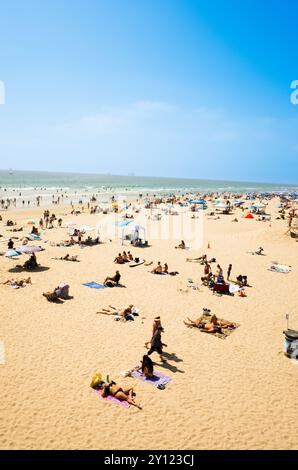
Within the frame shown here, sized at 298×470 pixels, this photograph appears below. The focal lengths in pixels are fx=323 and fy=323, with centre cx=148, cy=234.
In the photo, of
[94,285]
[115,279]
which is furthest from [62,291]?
[115,279]

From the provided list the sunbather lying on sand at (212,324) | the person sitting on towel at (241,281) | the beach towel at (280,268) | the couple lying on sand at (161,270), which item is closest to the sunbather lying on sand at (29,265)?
the couple lying on sand at (161,270)

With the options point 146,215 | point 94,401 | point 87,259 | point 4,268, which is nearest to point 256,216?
point 146,215

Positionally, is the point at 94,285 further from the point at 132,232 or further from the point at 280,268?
the point at 280,268

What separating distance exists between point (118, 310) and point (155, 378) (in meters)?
4.40

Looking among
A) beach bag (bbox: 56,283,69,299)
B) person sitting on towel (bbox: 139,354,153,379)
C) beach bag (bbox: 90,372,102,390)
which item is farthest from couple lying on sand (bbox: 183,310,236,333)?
beach bag (bbox: 56,283,69,299)

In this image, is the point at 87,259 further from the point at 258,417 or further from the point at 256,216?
the point at 256,216

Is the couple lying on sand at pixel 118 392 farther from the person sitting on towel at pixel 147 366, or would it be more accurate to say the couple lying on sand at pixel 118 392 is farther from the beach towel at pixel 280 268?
the beach towel at pixel 280 268

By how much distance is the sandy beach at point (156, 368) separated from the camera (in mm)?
6477

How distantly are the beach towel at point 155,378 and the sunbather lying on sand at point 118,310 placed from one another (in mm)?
3526

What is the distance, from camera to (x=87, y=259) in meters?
20.4

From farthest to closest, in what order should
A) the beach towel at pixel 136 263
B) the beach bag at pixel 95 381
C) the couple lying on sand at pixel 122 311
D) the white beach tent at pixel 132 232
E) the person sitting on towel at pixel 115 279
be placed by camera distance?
the white beach tent at pixel 132 232 → the beach towel at pixel 136 263 → the person sitting on towel at pixel 115 279 → the couple lying on sand at pixel 122 311 → the beach bag at pixel 95 381

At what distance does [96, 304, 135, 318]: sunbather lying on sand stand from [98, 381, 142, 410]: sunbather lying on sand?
170 inches

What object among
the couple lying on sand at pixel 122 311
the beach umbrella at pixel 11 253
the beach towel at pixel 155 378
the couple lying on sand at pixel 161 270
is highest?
the beach umbrella at pixel 11 253

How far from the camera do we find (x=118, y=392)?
7.43 m
